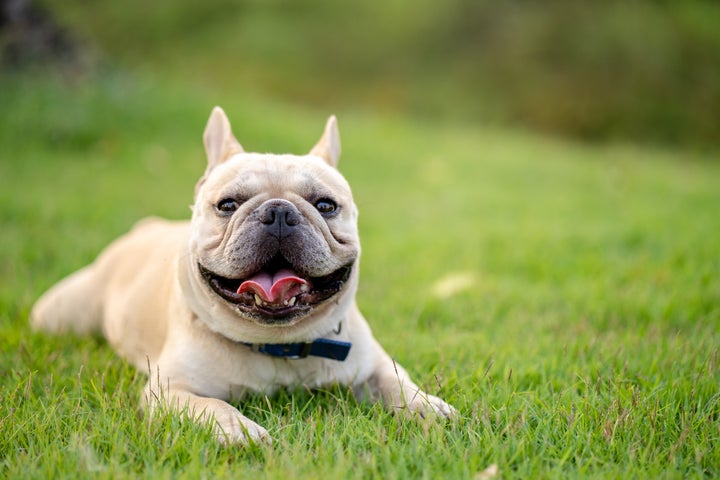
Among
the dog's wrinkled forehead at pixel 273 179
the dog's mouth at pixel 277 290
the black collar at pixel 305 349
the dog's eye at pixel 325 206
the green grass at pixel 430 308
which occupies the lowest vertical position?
the green grass at pixel 430 308

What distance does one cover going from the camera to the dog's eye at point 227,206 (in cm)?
285

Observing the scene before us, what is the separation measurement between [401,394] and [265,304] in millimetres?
657

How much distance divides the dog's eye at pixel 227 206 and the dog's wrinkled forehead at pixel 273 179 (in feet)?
0.11

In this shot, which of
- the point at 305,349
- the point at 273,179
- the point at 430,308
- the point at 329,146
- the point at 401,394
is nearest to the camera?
the point at 401,394

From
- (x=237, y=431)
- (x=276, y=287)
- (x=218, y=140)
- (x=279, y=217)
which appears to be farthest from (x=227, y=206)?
(x=237, y=431)

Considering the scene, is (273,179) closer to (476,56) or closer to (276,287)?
(276,287)

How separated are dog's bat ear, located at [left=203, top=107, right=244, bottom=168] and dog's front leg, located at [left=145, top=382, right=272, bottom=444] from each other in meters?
1.20

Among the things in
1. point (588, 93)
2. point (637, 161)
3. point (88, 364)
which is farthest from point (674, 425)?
point (588, 93)

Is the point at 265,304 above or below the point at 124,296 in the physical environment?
above

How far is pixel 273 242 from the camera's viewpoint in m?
2.59

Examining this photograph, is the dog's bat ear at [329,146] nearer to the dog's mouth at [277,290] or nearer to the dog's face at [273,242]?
the dog's face at [273,242]

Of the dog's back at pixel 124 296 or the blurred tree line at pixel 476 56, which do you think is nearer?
the dog's back at pixel 124 296

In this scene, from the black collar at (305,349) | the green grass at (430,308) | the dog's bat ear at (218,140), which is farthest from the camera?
the dog's bat ear at (218,140)

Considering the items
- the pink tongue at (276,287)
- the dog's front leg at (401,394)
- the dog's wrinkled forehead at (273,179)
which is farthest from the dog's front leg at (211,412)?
the dog's wrinkled forehead at (273,179)
